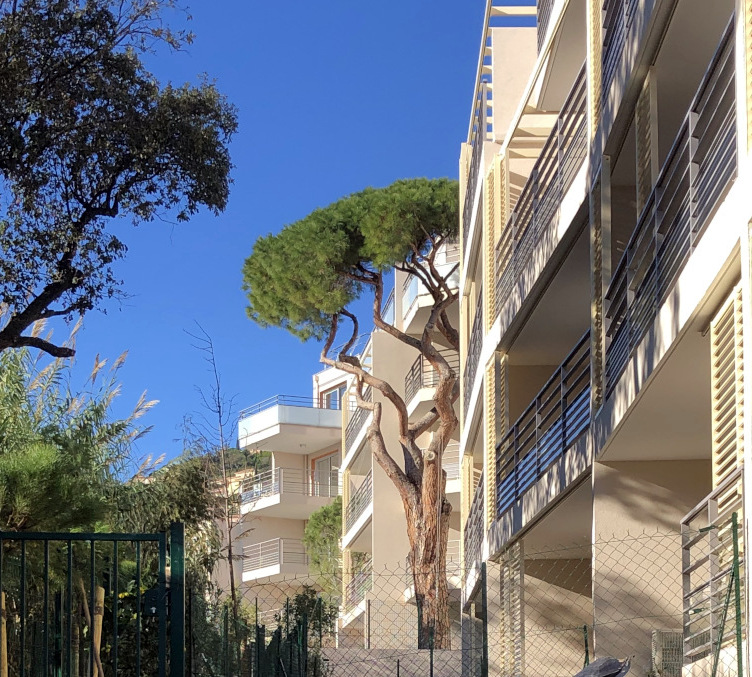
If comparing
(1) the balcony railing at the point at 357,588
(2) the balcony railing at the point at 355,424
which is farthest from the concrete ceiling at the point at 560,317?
Result: (1) the balcony railing at the point at 357,588

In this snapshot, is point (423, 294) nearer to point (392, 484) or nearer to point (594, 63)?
point (392, 484)

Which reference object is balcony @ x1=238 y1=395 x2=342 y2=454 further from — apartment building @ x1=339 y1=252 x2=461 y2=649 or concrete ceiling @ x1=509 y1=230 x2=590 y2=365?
concrete ceiling @ x1=509 y1=230 x2=590 y2=365

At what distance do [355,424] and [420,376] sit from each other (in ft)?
23.7

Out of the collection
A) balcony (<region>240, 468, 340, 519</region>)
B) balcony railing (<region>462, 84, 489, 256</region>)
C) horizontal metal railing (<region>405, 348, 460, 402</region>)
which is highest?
balcony railing (<region>462, 84, 489, 256</region>)

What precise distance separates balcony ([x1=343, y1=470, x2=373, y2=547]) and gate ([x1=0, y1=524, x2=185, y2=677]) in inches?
793

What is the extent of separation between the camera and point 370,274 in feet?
104

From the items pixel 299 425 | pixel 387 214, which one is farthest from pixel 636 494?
pixel 299 425

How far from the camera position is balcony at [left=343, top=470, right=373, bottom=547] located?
3544 cm

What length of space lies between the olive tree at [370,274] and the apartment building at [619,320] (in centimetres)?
713

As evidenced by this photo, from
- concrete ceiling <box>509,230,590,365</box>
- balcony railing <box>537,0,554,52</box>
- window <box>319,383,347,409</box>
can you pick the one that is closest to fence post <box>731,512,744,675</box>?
concrete ceiling <box>509,230,590,365</box>

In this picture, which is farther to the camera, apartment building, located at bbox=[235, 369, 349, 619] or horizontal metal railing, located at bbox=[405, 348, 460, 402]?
apartment building, located at bbox=[235, 369, 349, 619]

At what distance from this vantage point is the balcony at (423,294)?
32.4 m

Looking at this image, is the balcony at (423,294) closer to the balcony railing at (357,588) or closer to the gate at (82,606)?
the balcony railing at (357,588)

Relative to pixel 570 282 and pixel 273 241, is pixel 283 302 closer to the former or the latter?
pixel 273 241
